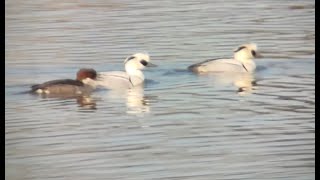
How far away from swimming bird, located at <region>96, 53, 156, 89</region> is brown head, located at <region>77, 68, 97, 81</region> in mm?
81

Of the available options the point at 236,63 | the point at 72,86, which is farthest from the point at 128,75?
the point at 236,63

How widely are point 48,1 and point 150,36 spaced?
4.23 metres

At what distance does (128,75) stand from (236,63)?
151cm

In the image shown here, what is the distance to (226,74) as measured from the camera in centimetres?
1263

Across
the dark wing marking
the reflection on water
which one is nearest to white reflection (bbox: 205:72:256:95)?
the reflection on water

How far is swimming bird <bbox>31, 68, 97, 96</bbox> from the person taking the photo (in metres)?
11.1

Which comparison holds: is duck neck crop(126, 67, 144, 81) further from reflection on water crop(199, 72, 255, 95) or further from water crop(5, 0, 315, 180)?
reflection on water crop(199, 72, 255, 95)

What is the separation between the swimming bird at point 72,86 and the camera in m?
11.1

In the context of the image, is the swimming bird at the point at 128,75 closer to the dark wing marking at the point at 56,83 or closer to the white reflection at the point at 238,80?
the dark wing marking at the point at 56,83

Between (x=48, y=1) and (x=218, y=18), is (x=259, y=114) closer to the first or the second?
(x=218, y=18)

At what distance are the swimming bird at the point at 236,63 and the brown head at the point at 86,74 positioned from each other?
4.04 ft

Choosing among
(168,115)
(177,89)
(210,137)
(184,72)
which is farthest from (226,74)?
(210,137)

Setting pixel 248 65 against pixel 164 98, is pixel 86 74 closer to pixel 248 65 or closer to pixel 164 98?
pixel 164 98

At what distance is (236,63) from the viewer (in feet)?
41.9
